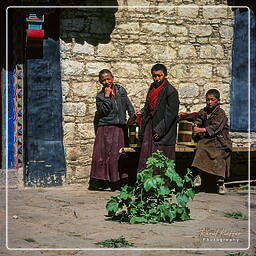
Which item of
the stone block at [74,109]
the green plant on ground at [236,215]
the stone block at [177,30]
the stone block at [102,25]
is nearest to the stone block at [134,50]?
the stone block at [102,25]

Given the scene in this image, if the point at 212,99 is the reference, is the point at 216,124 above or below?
below

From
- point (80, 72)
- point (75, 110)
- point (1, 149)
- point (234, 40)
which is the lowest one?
point (1, 149)

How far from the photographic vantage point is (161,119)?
7.27 meters

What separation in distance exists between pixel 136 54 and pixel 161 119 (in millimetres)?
1643

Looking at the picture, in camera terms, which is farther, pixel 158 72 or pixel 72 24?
pixel 72 24

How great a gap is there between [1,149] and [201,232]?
4978 mm

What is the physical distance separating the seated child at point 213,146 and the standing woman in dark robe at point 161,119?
0.44 m

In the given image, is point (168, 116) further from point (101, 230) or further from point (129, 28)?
point (101, 230)

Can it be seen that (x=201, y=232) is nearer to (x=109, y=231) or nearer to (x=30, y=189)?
(x=109, y=231)

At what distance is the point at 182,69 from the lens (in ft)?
28.7

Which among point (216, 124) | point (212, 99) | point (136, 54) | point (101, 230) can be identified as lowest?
point (101, 230)

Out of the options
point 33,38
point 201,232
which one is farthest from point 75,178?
point 201,232

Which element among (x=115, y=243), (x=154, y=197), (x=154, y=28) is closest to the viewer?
(x=115, y=243)

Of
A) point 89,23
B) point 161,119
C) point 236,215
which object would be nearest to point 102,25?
point 89,23
